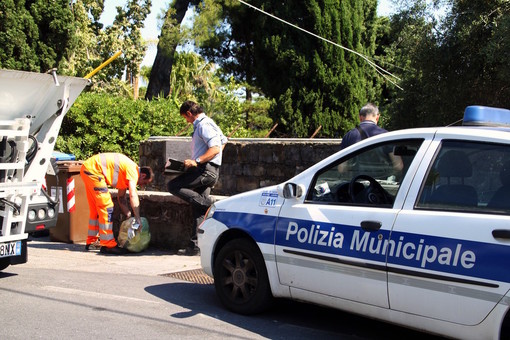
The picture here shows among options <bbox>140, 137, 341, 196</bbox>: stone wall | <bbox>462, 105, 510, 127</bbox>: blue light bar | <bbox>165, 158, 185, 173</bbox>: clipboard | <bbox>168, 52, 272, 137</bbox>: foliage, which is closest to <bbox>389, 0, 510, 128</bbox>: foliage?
<bbox>140, 137, 341, 196</bbox>: stone wall

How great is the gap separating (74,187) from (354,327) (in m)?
5.57

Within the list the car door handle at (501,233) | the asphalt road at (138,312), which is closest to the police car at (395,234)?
the car door handle at (501,233)

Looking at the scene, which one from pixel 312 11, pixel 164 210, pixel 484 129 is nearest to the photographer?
pixel 484 129

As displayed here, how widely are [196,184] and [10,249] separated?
2.37m

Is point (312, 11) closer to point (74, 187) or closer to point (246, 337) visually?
point (74, 187)

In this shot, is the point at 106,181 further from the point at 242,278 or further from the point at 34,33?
the point at 34,33

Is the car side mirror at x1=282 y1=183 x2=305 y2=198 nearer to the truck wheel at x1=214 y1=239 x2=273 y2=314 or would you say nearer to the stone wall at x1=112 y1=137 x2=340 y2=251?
the truck wheel at x1=214 y1=239 x2=273 y2=314

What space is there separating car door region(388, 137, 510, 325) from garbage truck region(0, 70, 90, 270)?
3985 millimetres

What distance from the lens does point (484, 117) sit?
15.9 ft

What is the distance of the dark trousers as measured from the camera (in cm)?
796

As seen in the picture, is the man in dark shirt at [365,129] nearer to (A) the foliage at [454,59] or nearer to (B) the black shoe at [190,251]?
(B) the black shoe at [190,251]

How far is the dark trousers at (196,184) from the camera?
796 centimetres

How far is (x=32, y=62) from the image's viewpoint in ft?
58.0

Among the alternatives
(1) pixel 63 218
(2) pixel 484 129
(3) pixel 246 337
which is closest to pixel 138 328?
(3) pixel 246 337
